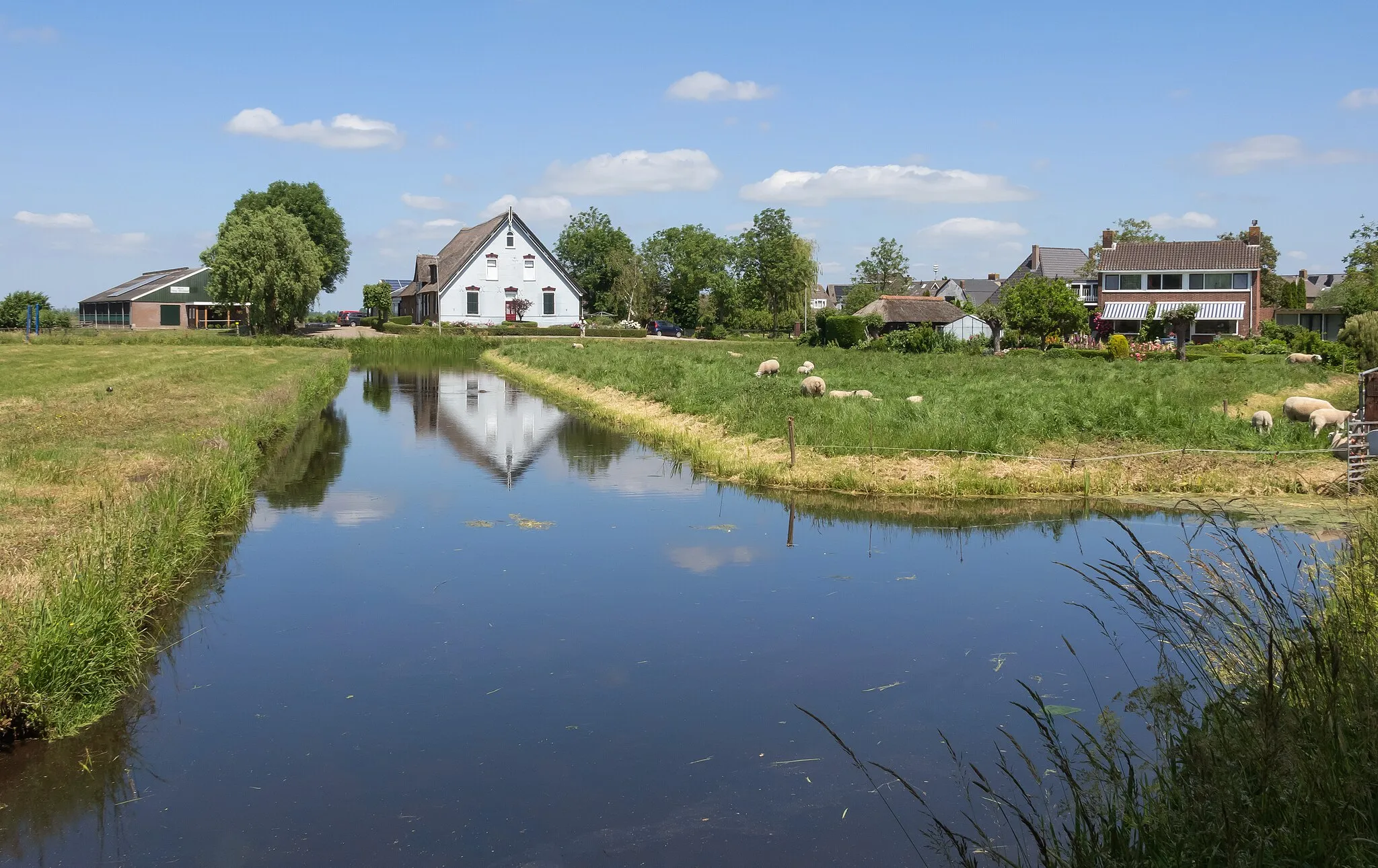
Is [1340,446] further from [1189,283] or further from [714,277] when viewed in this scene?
[714,277]

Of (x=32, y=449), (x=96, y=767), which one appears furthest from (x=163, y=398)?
(x=96, y=767)

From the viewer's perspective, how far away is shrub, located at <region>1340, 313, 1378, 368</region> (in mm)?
40250

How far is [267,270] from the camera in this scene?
6900cm

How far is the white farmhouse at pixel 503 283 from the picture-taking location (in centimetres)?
8112

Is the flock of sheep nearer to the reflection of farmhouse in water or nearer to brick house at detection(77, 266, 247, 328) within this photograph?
the reflection of farmhouse in water

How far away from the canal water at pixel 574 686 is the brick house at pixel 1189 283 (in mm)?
65105

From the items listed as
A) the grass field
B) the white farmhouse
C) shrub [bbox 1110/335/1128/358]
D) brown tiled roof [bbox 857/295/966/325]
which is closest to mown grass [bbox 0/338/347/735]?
the grass field

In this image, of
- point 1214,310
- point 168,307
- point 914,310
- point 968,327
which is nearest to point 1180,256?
point 1214,310

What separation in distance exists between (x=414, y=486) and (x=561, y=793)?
1370 centimetres

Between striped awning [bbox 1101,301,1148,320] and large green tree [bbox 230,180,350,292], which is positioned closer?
striped awning [bbox 1101,301,1148,320]

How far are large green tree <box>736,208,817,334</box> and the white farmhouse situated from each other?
19.9 metres

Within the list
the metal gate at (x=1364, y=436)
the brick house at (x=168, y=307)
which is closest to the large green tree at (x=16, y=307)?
the brick house at (x=168, y=307)

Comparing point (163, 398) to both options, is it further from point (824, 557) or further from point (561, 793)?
point (561, 793)

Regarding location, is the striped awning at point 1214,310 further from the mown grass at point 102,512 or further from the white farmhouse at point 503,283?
the mown grass at point 102,512
